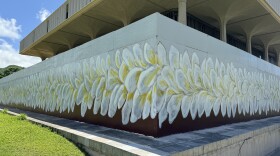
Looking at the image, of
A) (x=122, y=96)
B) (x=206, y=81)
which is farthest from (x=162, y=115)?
(x=206, y=81)

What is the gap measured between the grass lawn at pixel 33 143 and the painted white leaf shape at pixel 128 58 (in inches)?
111

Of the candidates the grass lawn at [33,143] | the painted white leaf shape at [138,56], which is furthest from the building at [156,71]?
the grass lawn at [33,143]

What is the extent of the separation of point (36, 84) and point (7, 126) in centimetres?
721

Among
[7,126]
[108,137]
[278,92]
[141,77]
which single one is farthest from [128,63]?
[278,92]

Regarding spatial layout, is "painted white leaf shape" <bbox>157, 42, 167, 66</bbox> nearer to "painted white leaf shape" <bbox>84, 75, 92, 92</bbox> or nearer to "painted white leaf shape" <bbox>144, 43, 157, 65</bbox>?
"painted white leaf shape" <bbox>144, 43, 157, 65</bbox>

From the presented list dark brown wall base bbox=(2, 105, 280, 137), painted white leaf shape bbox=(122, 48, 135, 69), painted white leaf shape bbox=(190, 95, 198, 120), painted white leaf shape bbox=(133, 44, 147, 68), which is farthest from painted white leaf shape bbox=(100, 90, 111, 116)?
painted white leaf shape bbox=(190, 95, 198, 120)

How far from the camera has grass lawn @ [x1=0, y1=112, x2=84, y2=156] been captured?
540 centimetres

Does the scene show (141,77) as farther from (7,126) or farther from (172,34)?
(7,126)

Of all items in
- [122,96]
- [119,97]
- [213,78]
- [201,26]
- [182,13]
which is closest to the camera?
[122,96]

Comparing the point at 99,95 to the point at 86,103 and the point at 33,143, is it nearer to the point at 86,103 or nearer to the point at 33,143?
the point at 86,103

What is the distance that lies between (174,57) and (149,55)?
0.83 metres

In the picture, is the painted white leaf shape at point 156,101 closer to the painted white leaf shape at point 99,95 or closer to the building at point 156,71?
the building at point 156,71

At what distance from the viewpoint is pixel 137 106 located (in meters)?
6.77

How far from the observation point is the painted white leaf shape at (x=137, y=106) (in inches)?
261
